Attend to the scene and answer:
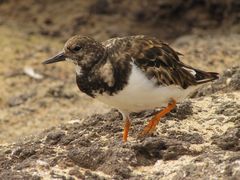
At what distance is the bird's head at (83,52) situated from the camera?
4.80 meters

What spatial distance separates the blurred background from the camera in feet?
27.8

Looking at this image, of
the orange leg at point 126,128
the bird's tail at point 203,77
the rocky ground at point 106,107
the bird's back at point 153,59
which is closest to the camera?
the rocky ground at point 106,107

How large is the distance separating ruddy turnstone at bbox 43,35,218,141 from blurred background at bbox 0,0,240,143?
323cm

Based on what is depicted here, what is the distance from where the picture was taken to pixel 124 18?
10711 millimetres

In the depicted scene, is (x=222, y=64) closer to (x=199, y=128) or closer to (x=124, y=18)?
(x=124, y=18)

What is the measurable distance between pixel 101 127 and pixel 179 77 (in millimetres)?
721

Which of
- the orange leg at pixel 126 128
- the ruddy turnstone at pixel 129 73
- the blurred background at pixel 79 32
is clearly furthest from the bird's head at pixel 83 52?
the blurred background at pixel 79 32

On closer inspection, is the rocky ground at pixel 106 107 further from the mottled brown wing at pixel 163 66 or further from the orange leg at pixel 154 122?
the mottled brown wing at pixel 163 66

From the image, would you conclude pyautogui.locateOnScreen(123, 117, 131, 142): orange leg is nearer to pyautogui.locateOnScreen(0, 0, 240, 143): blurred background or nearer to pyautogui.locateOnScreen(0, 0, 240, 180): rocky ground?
pyautogui.locateOnScreen(0, 0, 240, 180): rocky ground

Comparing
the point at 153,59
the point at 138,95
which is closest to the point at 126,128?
the point at 138,95

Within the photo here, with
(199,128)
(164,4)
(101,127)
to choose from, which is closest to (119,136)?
Result: (101,127)

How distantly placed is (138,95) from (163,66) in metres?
0.43

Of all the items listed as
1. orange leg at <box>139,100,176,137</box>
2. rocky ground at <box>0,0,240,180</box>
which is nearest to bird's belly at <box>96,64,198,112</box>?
orange leg at <box>139,100,176,137</box>

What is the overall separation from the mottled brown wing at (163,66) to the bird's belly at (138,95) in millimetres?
61
